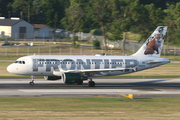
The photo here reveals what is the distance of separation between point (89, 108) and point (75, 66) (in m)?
14.4

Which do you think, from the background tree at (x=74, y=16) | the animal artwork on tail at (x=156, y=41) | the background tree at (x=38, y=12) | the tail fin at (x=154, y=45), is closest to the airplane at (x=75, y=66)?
the tail fin at (x=154, y=45)

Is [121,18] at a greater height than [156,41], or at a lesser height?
greater

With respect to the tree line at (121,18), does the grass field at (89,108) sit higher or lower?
lower

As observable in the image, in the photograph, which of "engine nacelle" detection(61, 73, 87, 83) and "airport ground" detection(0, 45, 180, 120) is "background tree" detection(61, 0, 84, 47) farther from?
"engine nacelle" detection(61, 73, 87, 83)

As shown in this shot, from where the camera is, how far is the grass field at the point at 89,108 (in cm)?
2214

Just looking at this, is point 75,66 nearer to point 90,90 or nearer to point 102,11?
point 90,90

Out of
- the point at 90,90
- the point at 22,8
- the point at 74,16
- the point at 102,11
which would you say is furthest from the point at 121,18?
the point at 22,8

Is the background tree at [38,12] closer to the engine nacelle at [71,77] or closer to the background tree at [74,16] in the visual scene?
the background tree at [74,16]

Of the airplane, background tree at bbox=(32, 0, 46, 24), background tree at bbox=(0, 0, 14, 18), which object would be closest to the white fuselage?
the airplane

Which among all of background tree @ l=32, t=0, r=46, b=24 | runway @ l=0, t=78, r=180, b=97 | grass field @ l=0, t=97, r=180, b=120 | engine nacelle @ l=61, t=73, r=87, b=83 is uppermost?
background tree @ l=32, t=0, r=46, b=24

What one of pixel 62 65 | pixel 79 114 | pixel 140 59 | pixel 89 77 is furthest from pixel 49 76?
pixel 79 114

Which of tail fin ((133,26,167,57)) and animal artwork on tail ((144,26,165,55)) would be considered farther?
animal artwork on tail ((144,26,165,55))

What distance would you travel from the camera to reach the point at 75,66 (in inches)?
1540

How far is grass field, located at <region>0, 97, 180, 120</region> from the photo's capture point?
22141mm
